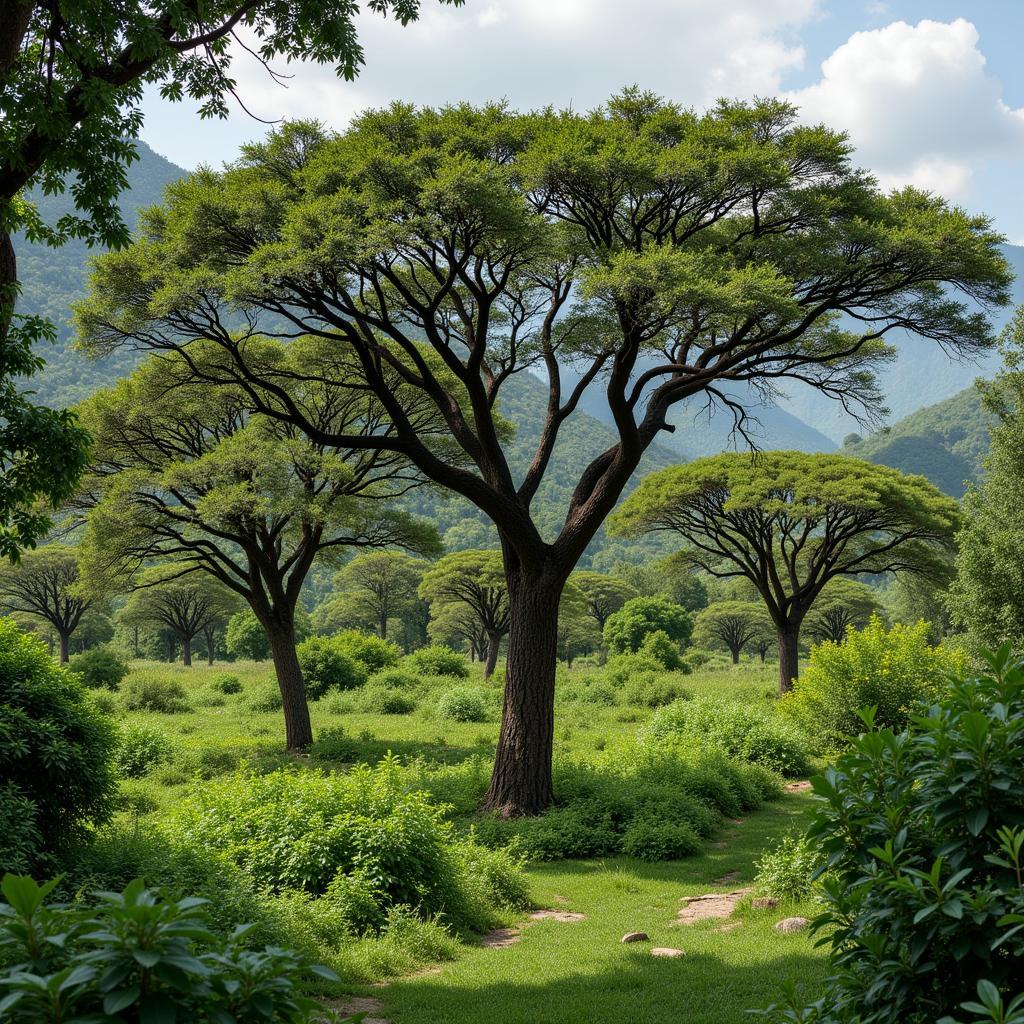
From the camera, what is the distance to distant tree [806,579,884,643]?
51.4 meters

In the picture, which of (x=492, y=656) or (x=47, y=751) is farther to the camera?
(x=492, y=656)

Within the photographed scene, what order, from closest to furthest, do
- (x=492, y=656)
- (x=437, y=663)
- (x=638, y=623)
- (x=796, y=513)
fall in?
(x=796, y=513) < (x=437, y=663) < (x=492, y=656) < (x=638, y=623)

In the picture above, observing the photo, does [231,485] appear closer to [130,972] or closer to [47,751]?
[47,751]

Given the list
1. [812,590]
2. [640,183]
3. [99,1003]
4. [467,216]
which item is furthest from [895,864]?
[812,590]

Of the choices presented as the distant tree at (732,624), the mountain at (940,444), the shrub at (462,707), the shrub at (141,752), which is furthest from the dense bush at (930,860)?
the mountain at (940,444)

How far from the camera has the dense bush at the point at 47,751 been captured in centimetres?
636

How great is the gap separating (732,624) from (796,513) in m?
42.2

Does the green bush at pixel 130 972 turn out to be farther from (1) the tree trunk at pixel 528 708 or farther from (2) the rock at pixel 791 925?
(1) the tree trunk at pixel 528 708

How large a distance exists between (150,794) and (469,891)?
7849 millimetres

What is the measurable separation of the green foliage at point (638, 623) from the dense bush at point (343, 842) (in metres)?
40.6

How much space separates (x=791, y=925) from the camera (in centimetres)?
764

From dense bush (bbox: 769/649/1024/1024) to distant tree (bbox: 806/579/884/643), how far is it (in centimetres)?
4836

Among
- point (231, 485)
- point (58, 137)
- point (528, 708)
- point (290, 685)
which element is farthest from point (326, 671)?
point (58, 137)

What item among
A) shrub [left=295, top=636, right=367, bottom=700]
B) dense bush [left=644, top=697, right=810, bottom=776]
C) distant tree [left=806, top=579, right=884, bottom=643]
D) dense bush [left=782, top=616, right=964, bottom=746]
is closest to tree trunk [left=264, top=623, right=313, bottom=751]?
dense bush [left=644, top=697, right=810, bottom=776]
